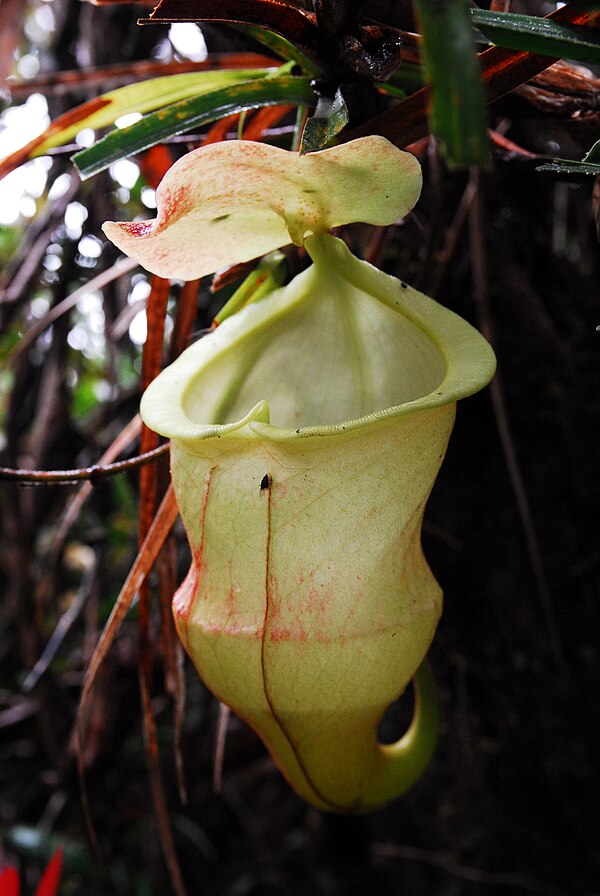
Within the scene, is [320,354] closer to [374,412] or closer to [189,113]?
[374,412]

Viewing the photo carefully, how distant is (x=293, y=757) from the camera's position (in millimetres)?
622

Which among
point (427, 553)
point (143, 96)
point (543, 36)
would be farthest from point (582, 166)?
point (427, 553)

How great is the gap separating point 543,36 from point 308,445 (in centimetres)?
31

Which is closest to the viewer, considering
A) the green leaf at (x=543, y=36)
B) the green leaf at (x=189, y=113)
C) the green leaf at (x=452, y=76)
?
the green leaf at (x=452, y=76)

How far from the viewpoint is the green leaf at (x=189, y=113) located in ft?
2.01

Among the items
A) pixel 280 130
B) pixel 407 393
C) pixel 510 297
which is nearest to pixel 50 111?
Answer: pixel 280 130

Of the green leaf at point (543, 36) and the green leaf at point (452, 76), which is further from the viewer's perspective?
the green leaf at point (543, 36)

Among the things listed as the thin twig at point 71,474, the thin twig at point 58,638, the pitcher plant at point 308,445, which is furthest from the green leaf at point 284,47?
the thin twig at point 58,638

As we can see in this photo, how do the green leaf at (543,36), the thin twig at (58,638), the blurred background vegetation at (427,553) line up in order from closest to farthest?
the green leaf at (543,36) → the blurred background vegetation at (427,553) → the thin twig at (58,638)

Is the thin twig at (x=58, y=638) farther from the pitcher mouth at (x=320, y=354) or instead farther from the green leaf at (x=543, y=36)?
the green leaf at (x=543, y=36)

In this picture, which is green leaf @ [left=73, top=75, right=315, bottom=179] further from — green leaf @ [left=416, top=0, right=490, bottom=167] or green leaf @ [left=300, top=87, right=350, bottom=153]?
green leaf @ [left=416, top=0, right=490, bottom=167]

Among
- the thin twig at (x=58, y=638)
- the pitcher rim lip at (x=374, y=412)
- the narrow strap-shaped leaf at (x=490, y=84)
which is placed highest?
the narrow strap-shaped leaf at (x=490, y=84)

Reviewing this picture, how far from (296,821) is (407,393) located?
1.64m

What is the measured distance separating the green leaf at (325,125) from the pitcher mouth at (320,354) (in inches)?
3.7
